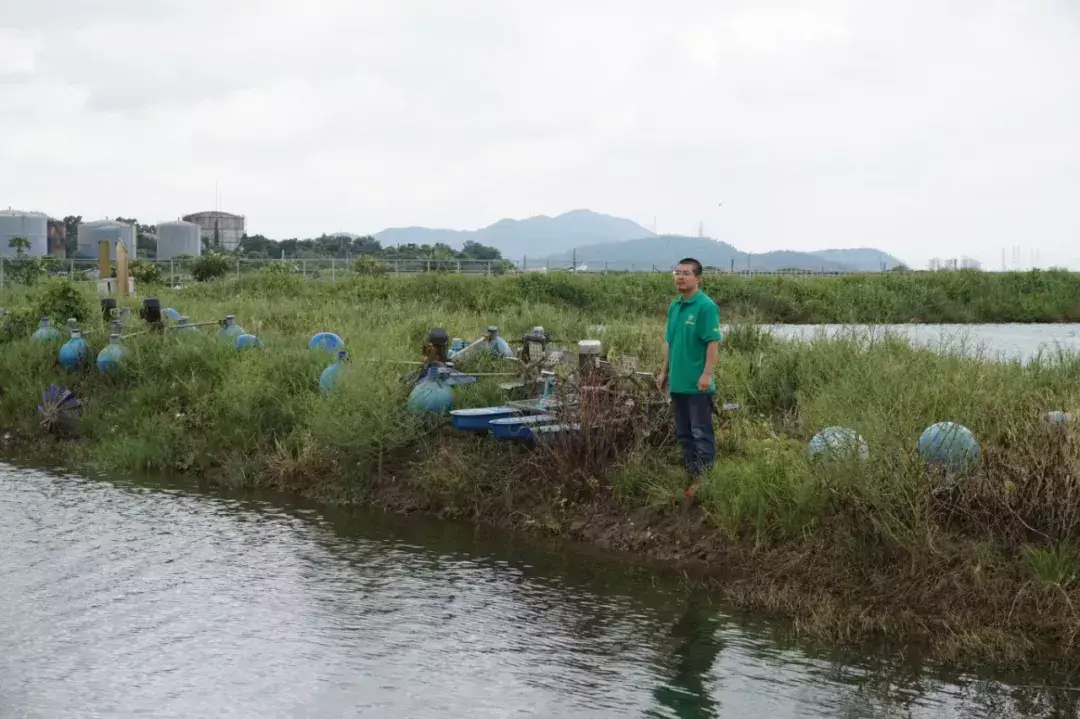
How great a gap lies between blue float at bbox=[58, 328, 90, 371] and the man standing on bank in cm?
1009

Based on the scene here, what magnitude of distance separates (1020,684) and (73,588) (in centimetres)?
673

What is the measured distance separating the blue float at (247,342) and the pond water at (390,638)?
16.4ft

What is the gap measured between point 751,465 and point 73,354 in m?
10.9

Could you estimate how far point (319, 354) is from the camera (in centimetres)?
1444

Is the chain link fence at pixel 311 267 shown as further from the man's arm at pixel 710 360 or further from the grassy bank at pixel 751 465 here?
the man's arm at pixel 710 360

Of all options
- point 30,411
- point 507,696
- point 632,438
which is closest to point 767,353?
point 632,438

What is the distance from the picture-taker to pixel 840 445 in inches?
339

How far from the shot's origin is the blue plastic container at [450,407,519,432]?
11.1 metres

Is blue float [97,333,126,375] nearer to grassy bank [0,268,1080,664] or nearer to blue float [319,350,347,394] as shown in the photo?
grassy bank [0,268,1080,664]

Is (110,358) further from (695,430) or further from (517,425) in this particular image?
(695,430)

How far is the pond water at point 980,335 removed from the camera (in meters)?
13.1

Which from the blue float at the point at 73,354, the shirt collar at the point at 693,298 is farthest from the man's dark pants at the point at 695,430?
the blue float at the point at 73,354

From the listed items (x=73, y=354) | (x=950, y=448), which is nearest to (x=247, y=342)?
(x=73, y=354)

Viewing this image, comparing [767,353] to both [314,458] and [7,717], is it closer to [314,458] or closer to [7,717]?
[314,458]
